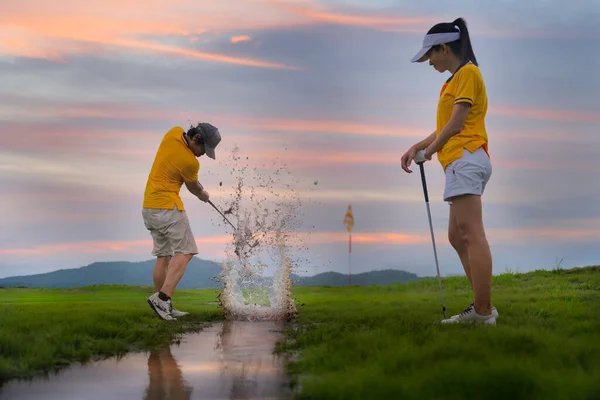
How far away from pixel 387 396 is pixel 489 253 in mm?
2934

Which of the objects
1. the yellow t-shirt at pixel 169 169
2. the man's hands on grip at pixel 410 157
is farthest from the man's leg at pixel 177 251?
the man's hands on grip at pixel 410 157

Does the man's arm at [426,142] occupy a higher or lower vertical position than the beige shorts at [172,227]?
higher

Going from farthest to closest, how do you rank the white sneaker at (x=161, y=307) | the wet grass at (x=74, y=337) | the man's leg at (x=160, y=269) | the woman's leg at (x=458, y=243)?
1. the man's leg at (x=160, y=269)
2. the white sneaker at (x=161, y=307)
3. the woman's leg at (x=458, y=243)
4. the wet grass at (x=74, y=337)

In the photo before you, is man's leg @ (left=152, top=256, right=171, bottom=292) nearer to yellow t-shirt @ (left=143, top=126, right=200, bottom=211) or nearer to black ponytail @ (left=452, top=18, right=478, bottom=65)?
yellow t-shirt @ (left=143, top=126, right=200, bottom=211)

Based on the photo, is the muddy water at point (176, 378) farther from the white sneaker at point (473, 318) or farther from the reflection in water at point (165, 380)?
the white sneaker at point (473, 318)

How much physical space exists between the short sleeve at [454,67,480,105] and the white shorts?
453mm

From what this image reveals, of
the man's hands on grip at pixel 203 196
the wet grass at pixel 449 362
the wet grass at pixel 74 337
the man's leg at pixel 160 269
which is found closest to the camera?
the wet grass at pixel 449 362

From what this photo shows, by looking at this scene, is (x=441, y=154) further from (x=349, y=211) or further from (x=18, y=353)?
(x=349, y=211)

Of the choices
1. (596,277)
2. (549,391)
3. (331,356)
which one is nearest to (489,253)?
(331,356)

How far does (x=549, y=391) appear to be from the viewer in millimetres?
3346

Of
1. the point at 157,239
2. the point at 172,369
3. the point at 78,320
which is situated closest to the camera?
the point at 172,369

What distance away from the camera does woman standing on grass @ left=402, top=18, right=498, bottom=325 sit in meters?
5.81

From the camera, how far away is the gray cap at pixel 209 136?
802 centimetres

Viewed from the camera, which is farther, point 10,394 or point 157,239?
point 157,239
